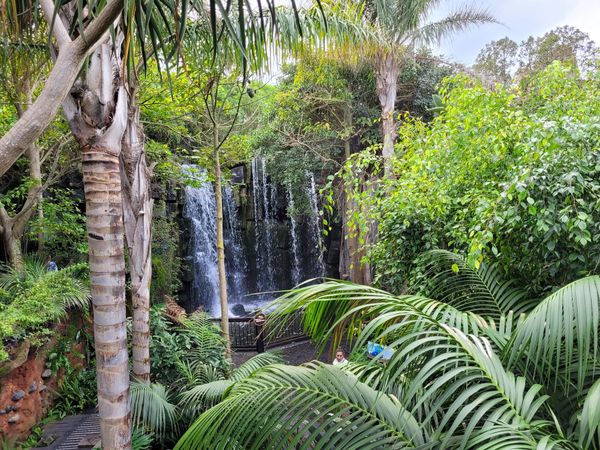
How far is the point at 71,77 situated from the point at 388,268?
396 centimetres

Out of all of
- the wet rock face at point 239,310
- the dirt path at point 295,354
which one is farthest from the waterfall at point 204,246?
the dirt path at point 295,354

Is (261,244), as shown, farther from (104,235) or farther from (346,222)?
(104,235)

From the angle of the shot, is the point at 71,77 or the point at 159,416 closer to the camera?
the point at 71,77

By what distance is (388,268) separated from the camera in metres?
4.85

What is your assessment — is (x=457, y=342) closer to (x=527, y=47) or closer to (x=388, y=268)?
(x=388, y=268)

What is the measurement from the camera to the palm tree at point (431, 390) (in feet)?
4.96

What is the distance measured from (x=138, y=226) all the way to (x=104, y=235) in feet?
6.39

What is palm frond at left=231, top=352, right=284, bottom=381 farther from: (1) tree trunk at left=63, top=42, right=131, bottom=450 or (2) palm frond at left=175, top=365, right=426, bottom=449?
(2) palm frond at left=175, top=365, right=426, bottom=449

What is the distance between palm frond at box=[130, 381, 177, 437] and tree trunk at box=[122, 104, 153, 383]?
0.29 metres

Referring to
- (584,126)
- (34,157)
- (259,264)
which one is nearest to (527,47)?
(259,264)

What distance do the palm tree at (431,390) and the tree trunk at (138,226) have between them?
9.17 ft

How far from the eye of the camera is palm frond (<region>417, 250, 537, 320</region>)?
287cm

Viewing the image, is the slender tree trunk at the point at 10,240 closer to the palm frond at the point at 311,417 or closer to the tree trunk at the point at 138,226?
the tree trunk at the point at 138,226

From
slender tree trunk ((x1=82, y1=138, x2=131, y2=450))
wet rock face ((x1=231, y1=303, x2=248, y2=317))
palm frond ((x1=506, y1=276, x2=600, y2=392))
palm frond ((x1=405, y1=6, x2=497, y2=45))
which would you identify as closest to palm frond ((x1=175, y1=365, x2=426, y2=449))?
palm frond ((x1=506, y1=276, x2=600, y2=392))
